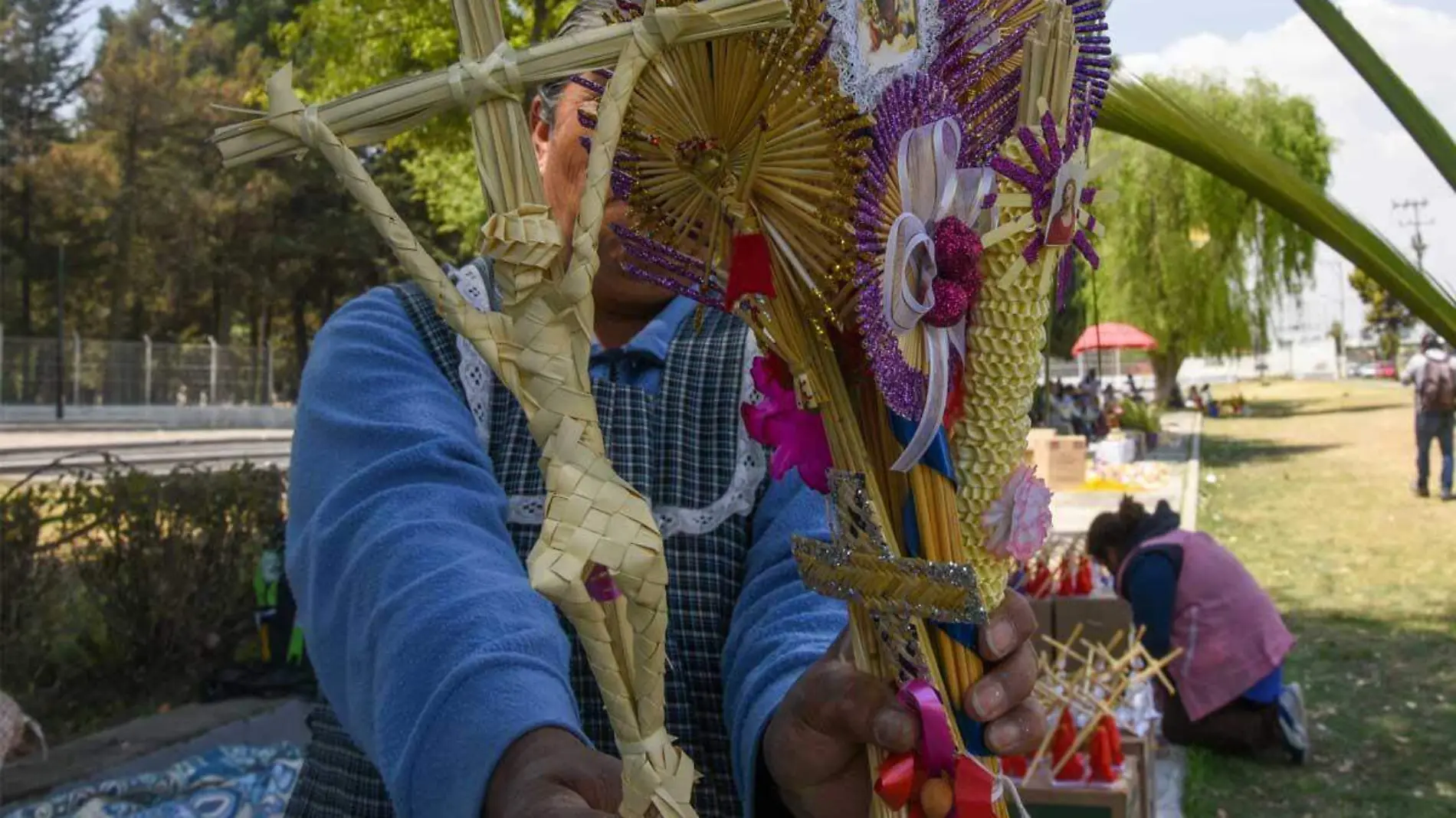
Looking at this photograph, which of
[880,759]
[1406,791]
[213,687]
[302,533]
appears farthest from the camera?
[213,687]

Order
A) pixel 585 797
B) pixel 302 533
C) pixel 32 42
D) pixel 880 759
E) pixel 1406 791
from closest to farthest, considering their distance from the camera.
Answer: pixel 585 797 < pixel 880 759 < pixel 302 533 < pixel 1406 791 < pixel 32 42

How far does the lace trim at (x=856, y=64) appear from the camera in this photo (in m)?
0.97

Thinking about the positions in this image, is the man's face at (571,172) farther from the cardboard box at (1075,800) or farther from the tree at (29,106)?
the tree at (29,106)

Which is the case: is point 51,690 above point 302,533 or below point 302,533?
below

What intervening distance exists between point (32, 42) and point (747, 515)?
108ft

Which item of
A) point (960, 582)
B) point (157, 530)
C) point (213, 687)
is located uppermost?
point (960, 582)

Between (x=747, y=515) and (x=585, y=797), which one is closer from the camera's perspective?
(x=585, y=797)

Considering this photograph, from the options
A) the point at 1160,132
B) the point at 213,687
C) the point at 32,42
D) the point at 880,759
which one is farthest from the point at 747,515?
the point at 32,42

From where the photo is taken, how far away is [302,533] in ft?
4.18

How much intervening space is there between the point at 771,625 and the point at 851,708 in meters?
0.28

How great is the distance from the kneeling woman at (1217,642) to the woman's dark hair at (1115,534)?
1.17 ft

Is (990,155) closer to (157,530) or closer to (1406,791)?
(1406,791)

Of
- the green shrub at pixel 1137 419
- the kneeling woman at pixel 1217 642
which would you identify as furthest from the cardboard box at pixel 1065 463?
the kneeling woman at pixel 1217 642

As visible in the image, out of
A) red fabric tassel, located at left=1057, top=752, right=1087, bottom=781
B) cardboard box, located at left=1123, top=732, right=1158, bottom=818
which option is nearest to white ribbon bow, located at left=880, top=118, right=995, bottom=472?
red fabric tassel, located at left=1057, top=752, right=1087, bottom=781
